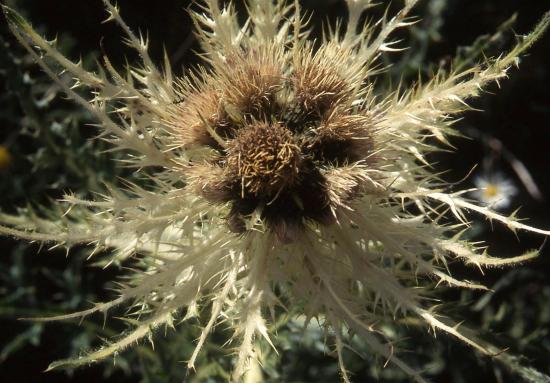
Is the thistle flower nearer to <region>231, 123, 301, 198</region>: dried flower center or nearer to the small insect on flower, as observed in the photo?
<region>231, 123, 301, 198</region>: dried flower center

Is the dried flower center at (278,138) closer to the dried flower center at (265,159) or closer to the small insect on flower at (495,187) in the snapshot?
the dried flower center at (265,159)

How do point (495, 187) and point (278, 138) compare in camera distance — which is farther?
point (495, 187)

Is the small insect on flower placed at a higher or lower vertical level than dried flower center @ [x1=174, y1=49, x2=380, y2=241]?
lower

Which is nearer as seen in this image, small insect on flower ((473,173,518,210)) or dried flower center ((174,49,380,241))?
dried flower center ((174,49,380,241))

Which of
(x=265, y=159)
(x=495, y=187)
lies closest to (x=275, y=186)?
(x=265, y=159)

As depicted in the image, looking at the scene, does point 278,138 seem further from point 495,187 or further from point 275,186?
point 495,187

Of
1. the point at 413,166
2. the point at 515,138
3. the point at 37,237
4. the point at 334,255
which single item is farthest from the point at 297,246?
the point at 515,138

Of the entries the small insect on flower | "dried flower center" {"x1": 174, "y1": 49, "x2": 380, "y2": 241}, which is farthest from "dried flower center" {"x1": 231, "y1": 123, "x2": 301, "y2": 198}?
the small insect on flower

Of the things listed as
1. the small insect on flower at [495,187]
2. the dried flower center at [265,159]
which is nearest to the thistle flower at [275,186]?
the dried flower center at [265,159]

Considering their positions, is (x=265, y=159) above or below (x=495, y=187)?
above
